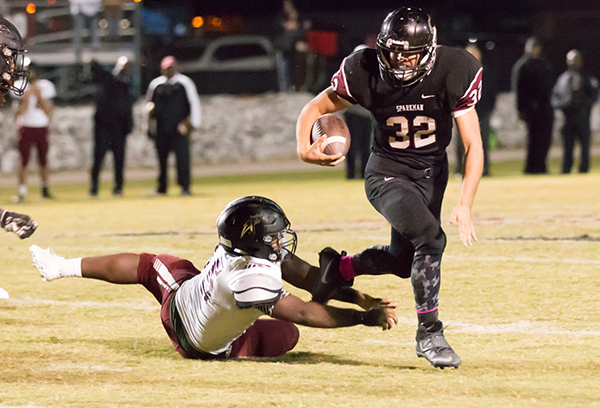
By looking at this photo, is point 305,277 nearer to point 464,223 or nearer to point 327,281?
point 327,281

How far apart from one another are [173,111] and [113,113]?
0.96 meters

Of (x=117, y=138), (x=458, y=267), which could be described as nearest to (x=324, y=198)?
(x=117, y=138)

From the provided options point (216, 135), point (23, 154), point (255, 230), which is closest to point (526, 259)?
point (255, 230)

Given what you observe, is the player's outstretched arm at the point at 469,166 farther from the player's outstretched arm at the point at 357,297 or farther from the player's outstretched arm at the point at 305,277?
the player's outstretched arm at the point at 305,277

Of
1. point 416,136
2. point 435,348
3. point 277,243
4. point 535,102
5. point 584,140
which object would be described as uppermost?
point 416,136

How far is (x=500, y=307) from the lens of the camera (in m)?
6.55

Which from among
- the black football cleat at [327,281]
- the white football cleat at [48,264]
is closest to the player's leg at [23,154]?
the white football cleat at [48,264]

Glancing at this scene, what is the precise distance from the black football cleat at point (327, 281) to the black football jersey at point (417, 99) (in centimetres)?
74

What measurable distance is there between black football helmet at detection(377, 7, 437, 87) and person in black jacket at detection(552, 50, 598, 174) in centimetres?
1204

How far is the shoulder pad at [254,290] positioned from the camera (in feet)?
15.6

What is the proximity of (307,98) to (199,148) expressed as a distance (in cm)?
261

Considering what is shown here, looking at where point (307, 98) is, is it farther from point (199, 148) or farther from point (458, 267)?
point (458, 267)

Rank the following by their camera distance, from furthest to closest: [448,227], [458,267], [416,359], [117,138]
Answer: [117,138]
[448,227]
[458,267]
[416,359]

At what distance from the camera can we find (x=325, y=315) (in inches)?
190
